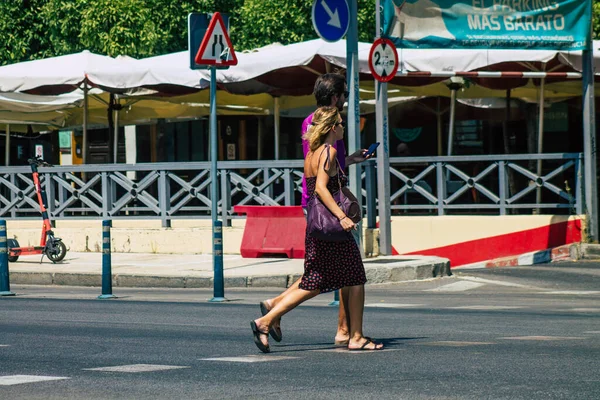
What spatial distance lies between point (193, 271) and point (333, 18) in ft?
11.5

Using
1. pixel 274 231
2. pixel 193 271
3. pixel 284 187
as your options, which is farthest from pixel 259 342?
pixel 284 187

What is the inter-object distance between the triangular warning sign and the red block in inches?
110

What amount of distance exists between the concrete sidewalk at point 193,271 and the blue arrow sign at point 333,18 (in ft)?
9.03

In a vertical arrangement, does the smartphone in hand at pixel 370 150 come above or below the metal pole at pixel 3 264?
above

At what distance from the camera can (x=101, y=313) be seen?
37.9ft

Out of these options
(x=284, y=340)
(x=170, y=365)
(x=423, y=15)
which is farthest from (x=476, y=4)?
(x=170, y=365)

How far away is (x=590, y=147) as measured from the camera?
17.1 metres

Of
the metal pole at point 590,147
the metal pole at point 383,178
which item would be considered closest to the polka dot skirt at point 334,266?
the metal pole at point 383,178

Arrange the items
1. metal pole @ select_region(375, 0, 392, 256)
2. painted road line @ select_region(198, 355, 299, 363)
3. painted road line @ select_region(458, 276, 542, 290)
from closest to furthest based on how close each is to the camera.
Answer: painted road line @ select_region(198, 355, 299, 363), painted road line @ select_region(458, 276, 542, 290), metal pole @ select_region(375, 0, 392, 256)

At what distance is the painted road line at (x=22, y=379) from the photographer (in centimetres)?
693

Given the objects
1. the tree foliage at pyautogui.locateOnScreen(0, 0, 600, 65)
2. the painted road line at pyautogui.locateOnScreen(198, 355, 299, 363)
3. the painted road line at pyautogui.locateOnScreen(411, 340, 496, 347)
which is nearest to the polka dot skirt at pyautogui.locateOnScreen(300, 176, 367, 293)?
the painted road line at pyautogui.locateOnScreen(198, 355, 299, 363)

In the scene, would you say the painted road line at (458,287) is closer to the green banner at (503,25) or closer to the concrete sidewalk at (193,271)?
the concrete sidewalk at (193,271)

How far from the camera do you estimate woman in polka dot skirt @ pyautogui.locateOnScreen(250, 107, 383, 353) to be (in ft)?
26.6

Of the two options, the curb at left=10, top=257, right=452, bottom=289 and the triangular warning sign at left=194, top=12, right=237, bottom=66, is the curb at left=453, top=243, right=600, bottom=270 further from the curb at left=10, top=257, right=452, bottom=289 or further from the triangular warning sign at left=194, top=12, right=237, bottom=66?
the triangular warning sign at left=194, top=12, right=237, bottom=66
